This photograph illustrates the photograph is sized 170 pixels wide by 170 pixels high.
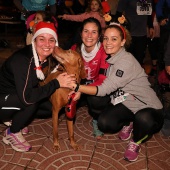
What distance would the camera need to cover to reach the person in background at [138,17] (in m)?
5.10

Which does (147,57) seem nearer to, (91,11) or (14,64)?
(91,11)

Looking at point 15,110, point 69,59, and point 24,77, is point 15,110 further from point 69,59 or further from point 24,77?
point 69,59

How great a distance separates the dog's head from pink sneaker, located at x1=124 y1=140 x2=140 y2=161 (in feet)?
4.20

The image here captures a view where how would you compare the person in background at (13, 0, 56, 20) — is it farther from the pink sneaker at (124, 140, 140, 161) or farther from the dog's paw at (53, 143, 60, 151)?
the pink sneaker at (124, 140, 140, 161)

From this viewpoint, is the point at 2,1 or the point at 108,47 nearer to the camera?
the point at 108,47

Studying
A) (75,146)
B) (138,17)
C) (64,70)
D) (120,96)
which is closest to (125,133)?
(120,96)

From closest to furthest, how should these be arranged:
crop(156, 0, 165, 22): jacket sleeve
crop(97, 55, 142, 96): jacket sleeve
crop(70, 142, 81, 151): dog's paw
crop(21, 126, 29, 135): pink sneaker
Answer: crop(97, 55, 142, 96): jacket sleeve
crop(70, 142, 81, 151): dog's paw
crop(21, 126, 29, 135): pink sneaker
crop(156, 0, 165, 22): jacket sleeve

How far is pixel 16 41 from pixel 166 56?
7.33m

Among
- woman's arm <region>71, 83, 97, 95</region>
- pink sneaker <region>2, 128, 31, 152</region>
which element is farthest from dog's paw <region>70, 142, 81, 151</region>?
woman's arm <region>71, 83, 97, 95</region>

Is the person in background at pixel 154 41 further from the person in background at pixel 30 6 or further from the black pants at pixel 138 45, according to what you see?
the person in background at pixel 30 6

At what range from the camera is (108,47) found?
10.6 feet

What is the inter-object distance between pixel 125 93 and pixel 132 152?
817 millimetres

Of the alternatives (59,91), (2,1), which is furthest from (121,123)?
(2,1)

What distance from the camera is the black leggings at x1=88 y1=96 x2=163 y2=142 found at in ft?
10.4
